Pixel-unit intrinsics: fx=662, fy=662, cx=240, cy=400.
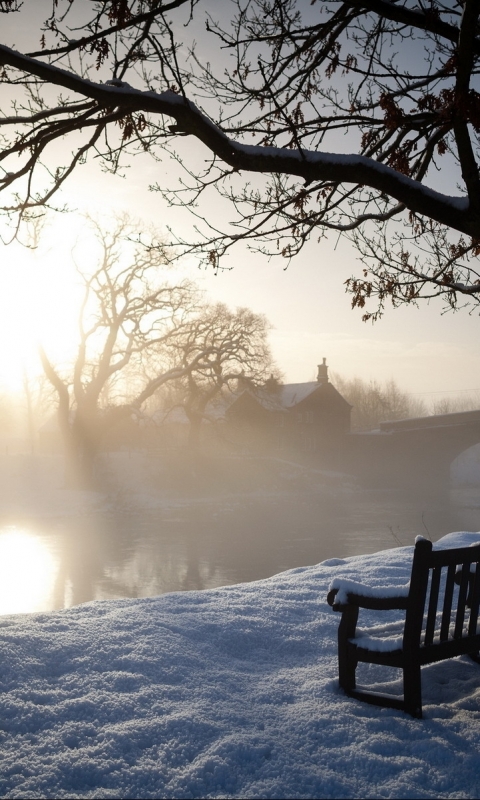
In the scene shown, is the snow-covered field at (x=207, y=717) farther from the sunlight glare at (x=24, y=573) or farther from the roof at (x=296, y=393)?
the roof at (x=296, y=393)

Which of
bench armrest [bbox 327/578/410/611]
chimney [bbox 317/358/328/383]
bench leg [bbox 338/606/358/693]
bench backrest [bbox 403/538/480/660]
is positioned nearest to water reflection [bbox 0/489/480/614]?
bench leg [bbox 338/606/358/693]

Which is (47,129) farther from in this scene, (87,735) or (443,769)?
(443,769)

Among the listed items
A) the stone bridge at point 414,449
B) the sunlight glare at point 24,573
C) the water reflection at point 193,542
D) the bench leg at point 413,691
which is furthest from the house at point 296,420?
the bench leg at point 413,691

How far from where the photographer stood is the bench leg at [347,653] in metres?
3.78

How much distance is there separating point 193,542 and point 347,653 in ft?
63.9

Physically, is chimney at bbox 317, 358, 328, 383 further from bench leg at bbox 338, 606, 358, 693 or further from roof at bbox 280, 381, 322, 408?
bench leg at bbox 338, 606, 358, 693

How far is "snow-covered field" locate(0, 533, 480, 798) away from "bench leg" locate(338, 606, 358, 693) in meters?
0.08

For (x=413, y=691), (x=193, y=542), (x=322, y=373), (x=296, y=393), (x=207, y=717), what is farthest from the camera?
(x=322, y=373)

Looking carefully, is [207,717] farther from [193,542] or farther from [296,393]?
[296,393]

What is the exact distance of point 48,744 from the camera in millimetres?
3088

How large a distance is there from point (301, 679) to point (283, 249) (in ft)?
10.8

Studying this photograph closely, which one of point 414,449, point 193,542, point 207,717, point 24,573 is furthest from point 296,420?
point 207,717

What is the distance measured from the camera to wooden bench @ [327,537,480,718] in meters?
3.50

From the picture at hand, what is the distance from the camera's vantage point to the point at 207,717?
3381mm
